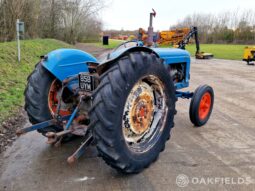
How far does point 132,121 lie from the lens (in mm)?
2824

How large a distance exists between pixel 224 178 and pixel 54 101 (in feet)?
7.57

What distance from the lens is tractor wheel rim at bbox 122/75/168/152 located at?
2793 mm

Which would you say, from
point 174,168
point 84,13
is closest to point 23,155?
point 174,168

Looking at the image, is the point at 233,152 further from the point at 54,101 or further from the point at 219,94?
the point at 219,94

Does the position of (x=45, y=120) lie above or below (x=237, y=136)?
above

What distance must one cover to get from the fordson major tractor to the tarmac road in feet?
0.77

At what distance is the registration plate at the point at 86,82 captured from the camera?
9.78 ft

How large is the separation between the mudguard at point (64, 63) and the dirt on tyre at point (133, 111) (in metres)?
1.00

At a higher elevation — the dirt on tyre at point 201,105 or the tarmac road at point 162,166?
the dirt on tyre at point 201,105

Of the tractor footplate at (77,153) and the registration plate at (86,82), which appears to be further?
the registration plate at (86,82)

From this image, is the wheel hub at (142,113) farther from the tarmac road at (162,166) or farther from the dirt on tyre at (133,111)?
the tarmac road at (162,166)

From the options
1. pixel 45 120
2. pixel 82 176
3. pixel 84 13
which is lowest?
pixel 82 176

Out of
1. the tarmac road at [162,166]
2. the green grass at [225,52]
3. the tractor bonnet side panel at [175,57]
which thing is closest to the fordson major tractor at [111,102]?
the tarmac road at [162,166]

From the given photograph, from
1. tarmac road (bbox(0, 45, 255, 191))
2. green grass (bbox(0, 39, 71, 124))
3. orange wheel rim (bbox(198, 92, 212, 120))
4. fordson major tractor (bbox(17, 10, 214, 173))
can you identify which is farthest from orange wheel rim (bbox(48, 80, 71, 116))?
orange wheel rim (bbox(198, 92, 212, 120))
